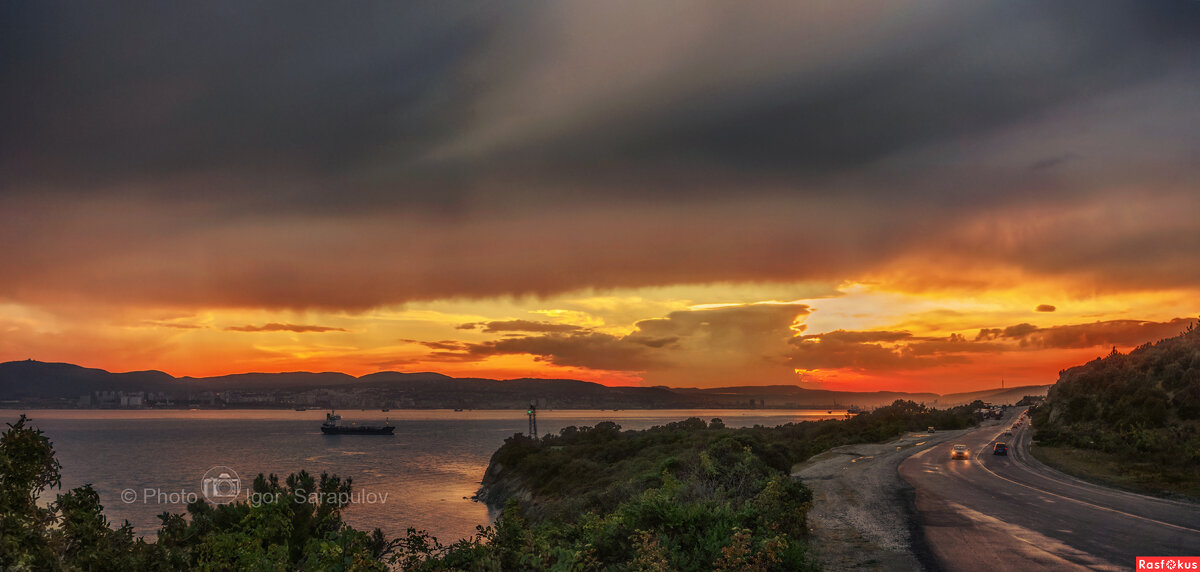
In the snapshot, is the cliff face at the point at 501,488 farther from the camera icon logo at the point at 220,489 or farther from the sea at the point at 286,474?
the camera icon logo at the point at 220,489

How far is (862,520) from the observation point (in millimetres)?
21406

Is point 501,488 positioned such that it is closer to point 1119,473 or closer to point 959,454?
point 959,454

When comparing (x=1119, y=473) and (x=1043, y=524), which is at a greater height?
(x=1043, y=524)

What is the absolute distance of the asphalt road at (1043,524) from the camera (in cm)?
1491

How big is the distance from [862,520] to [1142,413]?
3346cm

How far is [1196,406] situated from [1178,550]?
32848 mm

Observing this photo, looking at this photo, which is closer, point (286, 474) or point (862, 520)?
point (862, 520)

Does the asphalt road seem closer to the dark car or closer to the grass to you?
the grass

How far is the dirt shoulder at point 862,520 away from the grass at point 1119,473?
874 cm

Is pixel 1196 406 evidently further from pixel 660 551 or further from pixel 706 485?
pixel 660 551

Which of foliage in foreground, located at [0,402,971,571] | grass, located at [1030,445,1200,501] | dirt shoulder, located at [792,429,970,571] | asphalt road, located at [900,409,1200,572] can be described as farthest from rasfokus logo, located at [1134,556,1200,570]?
grass, located at [1030,445,1200,501]

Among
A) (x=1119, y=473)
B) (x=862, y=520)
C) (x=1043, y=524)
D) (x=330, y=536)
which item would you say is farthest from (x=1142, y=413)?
(x=330, y=536)

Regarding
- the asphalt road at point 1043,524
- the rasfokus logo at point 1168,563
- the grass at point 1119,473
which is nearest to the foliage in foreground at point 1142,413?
the grass at point 1119,473

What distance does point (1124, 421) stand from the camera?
4416cm
